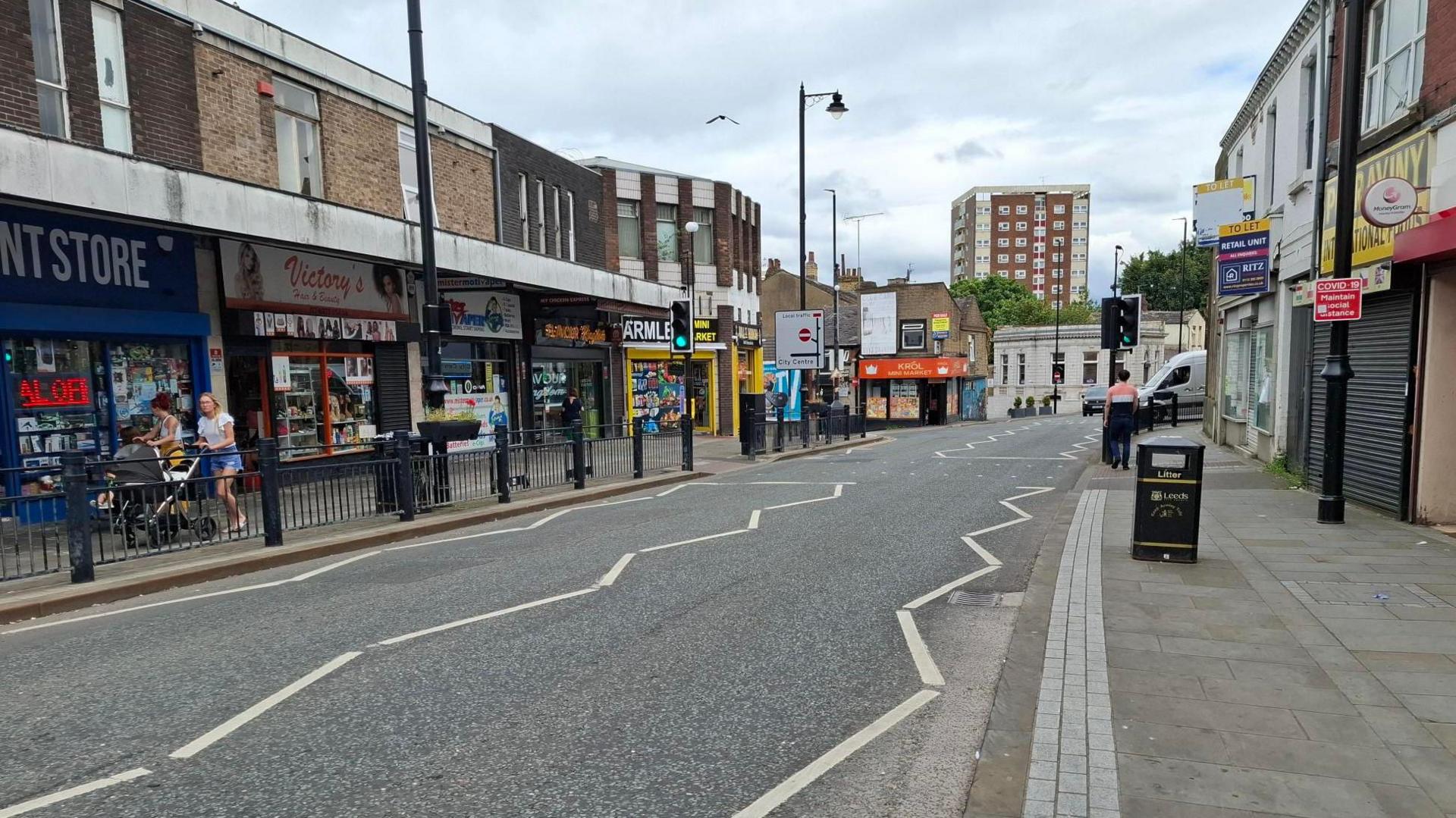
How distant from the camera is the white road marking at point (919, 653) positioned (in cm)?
482

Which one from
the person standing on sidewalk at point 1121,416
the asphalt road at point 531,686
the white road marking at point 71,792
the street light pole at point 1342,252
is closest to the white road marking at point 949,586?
the asphalt road at point 531,686

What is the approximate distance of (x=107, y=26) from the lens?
10.9 m

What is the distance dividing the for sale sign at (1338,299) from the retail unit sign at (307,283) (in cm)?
1454

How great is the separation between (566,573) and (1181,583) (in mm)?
5335

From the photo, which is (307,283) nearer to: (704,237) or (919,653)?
(919,653)

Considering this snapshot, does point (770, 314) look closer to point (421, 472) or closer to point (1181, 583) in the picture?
point (421, 472)

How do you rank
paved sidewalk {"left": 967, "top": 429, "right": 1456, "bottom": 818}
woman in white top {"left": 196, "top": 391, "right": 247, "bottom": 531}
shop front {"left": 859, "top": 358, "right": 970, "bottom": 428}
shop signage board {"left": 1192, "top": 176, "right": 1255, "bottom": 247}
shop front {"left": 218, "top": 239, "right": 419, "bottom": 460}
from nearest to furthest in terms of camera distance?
paved sidewalk {"left": 967, "top": 429, "right": 1456, "bottom": 818}
woman in white top {"left": 196, "top": 391, "right": 247, "bottom": 531}
shop front {"left": 218, "top": 239, "right": 419, "bottom": 460}
shop signage board {"left": 1192, "top": 176, "right": 1255, "bottom": 247}
shop front {"left": 859, "top": 358, "right": 970, "bottom": 428}

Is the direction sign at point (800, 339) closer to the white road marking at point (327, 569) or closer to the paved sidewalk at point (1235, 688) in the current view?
the white road marking at point (327, 569)

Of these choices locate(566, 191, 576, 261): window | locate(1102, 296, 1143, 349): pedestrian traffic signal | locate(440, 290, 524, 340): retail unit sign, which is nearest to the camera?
locate(1102, 296, 1143, 349): pedestrian traffic signal

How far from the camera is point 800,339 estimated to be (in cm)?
2158

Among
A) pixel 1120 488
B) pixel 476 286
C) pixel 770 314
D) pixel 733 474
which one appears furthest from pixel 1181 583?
pixel 770 314

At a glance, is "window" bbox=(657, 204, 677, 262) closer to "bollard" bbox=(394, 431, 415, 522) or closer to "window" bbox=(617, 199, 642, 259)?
"window" bbox=(617, 199, 642, 259)

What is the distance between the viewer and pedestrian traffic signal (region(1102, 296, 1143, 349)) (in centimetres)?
1541

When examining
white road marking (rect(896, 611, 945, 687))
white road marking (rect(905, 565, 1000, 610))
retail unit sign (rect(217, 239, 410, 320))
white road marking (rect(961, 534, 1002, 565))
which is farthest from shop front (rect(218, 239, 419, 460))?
white road marking (rect(896, 611, 945, 687))
